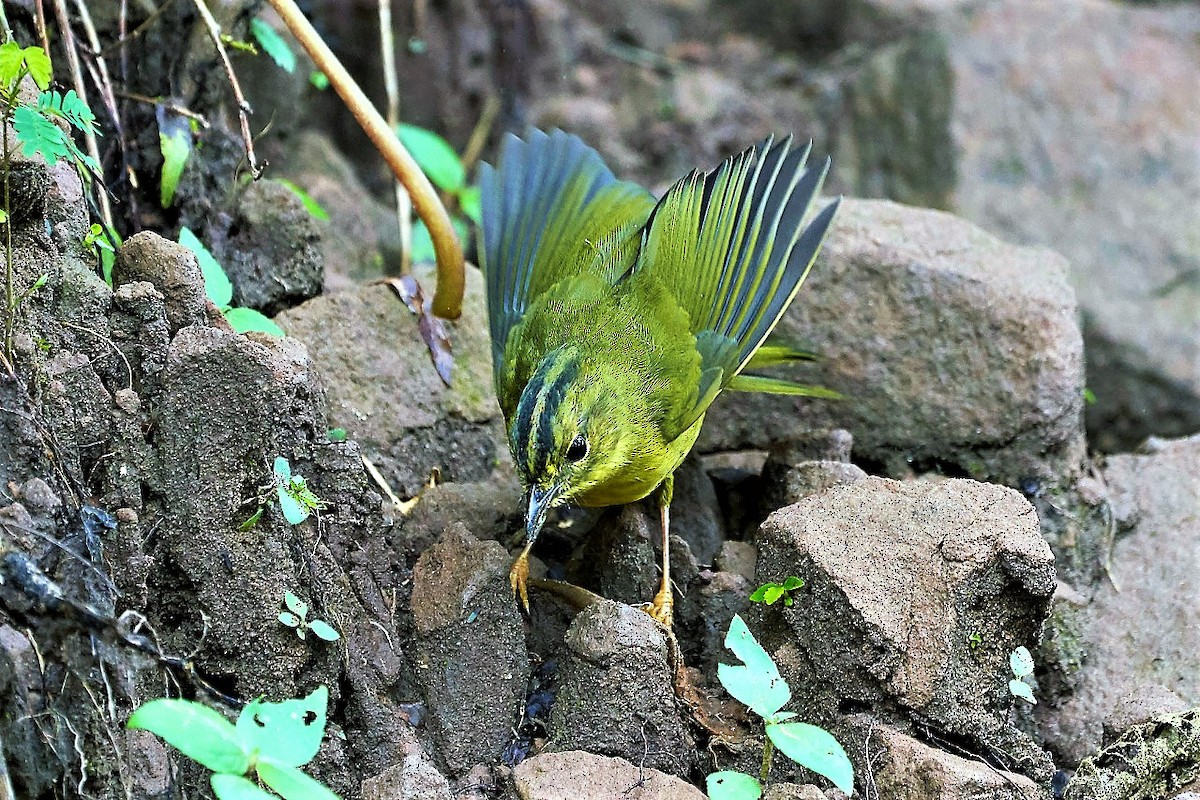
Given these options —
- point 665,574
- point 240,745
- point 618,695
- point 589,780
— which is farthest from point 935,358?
point 240,745

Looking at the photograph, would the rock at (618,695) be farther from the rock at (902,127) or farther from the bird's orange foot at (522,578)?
the rock at (902,127)

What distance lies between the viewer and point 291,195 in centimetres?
412

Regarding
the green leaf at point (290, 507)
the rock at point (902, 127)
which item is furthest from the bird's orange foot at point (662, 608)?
the rock at point (902, 127)

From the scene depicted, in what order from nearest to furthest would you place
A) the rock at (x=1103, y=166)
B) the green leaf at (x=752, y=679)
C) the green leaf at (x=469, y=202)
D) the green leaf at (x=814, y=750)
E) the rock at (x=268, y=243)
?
the green leaf at (x=814, y=750)
the green leaf at (x=752, y=679)
the rock at (x=268, y=243)
the rock at (x=1103, y=166)
the green leaf at (x=469, y=202)

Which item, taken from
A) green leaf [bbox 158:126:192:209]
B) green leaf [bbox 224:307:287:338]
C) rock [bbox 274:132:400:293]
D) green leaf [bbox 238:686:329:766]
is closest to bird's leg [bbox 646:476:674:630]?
green leaf [bbox 224:307:287:338]

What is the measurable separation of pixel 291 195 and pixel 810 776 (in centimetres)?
246

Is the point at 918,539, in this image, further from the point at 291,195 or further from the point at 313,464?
the point at 291,195

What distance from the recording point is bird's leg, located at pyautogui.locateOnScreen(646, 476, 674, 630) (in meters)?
3.52

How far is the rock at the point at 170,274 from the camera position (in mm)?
2959

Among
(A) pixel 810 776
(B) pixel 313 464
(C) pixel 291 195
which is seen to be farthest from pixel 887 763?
(C) pixel 291 195

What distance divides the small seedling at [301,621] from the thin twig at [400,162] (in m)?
1.58

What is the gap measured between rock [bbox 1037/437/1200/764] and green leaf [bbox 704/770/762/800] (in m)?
1.18

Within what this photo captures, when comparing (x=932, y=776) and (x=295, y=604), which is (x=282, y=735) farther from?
(x=932, y=776)

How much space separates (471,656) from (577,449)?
2.35 ft
